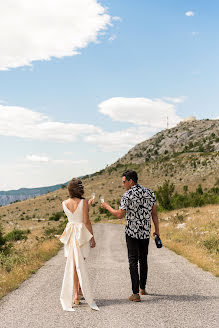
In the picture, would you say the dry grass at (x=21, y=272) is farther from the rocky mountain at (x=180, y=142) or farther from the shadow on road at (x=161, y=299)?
the rocky mountain at (x=180, y=142)

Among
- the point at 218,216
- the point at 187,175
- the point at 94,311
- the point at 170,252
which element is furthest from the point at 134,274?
the point at 187,175

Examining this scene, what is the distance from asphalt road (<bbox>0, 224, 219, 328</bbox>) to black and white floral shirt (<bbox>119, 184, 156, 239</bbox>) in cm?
124

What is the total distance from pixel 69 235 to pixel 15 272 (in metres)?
3.56

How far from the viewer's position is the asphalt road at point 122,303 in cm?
527

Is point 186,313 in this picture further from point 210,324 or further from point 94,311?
point 94,311

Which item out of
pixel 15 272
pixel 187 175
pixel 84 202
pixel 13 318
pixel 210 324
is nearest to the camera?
pixel 210 324

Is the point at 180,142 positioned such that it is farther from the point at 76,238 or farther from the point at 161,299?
the point at 76,238

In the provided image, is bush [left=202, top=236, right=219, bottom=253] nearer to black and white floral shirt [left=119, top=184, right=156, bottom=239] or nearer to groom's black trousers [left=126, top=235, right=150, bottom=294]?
groom's black trousers [left=126, top=235, right=150, bottom=294]

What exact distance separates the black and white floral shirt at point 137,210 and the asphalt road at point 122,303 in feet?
4.07

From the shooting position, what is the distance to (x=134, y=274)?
6.57m

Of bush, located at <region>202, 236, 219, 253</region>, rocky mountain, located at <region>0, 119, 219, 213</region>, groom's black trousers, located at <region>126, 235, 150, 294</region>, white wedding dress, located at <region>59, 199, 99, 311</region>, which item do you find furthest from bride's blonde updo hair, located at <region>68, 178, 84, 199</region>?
rocky mountain, located at <region>0, 119, 219, 213</region>

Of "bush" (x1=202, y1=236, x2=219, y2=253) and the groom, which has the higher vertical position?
the groom

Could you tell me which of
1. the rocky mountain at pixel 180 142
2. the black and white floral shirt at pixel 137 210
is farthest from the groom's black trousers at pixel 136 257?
the rocky mountain at pixel 180 142

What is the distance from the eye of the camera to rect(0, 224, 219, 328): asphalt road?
5273mm
